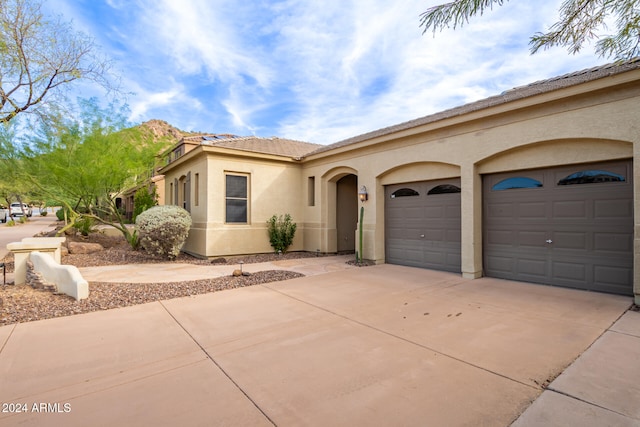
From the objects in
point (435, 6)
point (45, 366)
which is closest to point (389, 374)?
point (45, 366)

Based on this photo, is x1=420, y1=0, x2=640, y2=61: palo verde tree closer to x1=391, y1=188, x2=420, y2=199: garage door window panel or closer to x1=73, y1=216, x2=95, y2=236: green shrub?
x1=391, y1=188, x2=420, y2=199: garage door window panel

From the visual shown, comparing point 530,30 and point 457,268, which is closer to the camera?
point 530,30

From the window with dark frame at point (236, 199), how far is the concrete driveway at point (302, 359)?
17.7ft

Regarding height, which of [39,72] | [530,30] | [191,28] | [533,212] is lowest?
[533,212]

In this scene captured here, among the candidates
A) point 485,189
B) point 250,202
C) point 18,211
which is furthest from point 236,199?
point 18,211

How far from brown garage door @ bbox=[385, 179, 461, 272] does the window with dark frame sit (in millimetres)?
4833

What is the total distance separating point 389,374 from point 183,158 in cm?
1104

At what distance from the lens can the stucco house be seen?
5543 mm

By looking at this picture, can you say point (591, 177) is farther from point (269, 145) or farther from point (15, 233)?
point (15, 233)

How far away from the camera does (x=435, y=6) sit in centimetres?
362

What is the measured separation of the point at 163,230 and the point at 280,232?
3769 millimetres

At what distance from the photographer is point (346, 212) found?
1222cm

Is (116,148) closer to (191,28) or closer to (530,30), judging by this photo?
(191,28)

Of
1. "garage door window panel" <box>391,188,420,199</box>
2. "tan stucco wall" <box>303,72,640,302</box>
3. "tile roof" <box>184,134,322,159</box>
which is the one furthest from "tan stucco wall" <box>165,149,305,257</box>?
"garage door window panel" <box>391,188,420,199</box>
